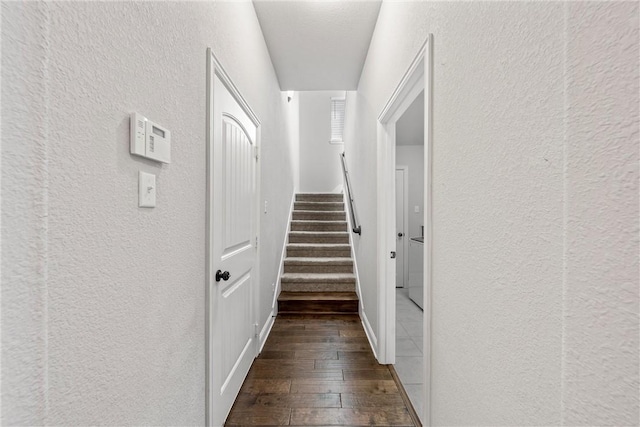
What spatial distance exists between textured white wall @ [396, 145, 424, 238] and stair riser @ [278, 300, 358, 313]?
2.13 m

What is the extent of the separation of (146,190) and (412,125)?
3.94 m

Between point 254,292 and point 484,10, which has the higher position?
point 484,10

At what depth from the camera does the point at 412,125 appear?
4125mm

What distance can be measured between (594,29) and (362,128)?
267 centimetres

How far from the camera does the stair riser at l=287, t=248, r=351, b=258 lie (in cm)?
395

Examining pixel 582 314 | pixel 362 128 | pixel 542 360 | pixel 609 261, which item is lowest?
pixel 542 360

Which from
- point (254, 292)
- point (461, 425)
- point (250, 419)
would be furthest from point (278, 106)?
point (461, 425)

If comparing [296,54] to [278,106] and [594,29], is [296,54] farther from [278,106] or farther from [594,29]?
[594,29]

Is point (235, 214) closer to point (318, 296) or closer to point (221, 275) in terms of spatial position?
point (221, 275)

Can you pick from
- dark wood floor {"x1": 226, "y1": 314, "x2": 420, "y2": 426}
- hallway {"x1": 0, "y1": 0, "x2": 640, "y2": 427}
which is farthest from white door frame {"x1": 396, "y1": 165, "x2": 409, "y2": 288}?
hallway {"x1": 0, "y1": 0, "x2": 640, "y2": 427}

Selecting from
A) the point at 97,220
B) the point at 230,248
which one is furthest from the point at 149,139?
the point at 230,248

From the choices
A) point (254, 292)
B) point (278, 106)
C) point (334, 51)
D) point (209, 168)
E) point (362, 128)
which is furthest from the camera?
point (278, 106)

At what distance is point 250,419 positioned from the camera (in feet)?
5.30

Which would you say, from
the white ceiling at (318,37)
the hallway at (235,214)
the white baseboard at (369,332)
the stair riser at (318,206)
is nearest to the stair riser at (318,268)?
the white baseboard at (369,332)
